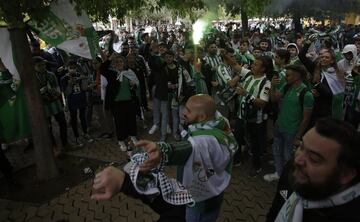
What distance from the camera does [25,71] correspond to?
17.9ft

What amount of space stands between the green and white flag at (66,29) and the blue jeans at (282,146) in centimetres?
309

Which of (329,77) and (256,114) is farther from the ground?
(329,77)

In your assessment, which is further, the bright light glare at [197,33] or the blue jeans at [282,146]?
the bright light glare at [197,33]

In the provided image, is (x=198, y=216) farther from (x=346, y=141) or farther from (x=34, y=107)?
(x=34, y=107)

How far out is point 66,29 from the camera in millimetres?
5289

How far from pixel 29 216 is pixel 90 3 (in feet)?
10.5

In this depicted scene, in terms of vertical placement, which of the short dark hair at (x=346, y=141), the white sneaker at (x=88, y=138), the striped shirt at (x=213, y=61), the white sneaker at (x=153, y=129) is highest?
the short dark hair at (x=346, y=141)

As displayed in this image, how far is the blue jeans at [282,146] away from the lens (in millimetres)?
5160

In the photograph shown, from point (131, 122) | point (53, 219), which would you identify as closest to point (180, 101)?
point (131, 122)

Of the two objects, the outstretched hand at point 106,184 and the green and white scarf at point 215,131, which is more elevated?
the outstretched hand at point 106,184

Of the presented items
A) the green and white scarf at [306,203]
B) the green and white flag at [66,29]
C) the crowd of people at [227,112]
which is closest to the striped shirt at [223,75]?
the crowd of people at [227,112]

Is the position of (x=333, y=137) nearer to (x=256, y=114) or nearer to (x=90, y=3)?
(x=256, y=114)

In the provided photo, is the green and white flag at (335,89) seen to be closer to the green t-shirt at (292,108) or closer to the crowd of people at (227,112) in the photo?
the crowd of people at (227,112)

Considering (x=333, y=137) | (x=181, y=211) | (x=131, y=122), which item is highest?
(x=333, y=137)
